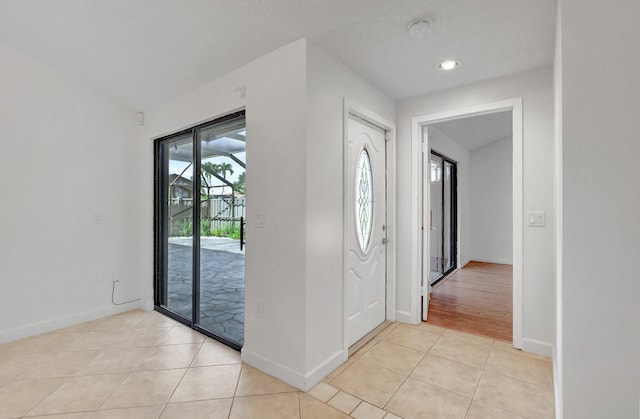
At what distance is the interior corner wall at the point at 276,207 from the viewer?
2.10 meters

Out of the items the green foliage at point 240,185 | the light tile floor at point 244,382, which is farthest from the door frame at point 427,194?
the green foliage at point 240,185

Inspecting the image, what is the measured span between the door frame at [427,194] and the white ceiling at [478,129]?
46.7 inches

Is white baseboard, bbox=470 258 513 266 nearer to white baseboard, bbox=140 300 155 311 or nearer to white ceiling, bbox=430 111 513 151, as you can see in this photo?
white ceiling, bbox=430 111 513 151

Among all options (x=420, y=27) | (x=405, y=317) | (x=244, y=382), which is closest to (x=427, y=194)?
(x=405, y=317)

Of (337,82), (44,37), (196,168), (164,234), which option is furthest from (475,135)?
(44,37)

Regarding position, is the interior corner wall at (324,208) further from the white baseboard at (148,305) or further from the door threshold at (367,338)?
the white baseboard at (148,305)

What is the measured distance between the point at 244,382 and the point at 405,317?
1.81 meters

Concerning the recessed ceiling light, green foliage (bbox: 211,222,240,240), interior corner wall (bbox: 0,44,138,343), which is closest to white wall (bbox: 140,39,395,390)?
green foliage (bbox: 211,222,240,240)

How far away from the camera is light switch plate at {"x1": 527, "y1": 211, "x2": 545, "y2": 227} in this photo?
2514 millimetres

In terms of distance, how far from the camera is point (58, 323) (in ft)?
10.1

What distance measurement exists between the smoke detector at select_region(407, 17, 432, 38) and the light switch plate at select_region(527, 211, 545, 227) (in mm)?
1728

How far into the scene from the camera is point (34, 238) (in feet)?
9.64
